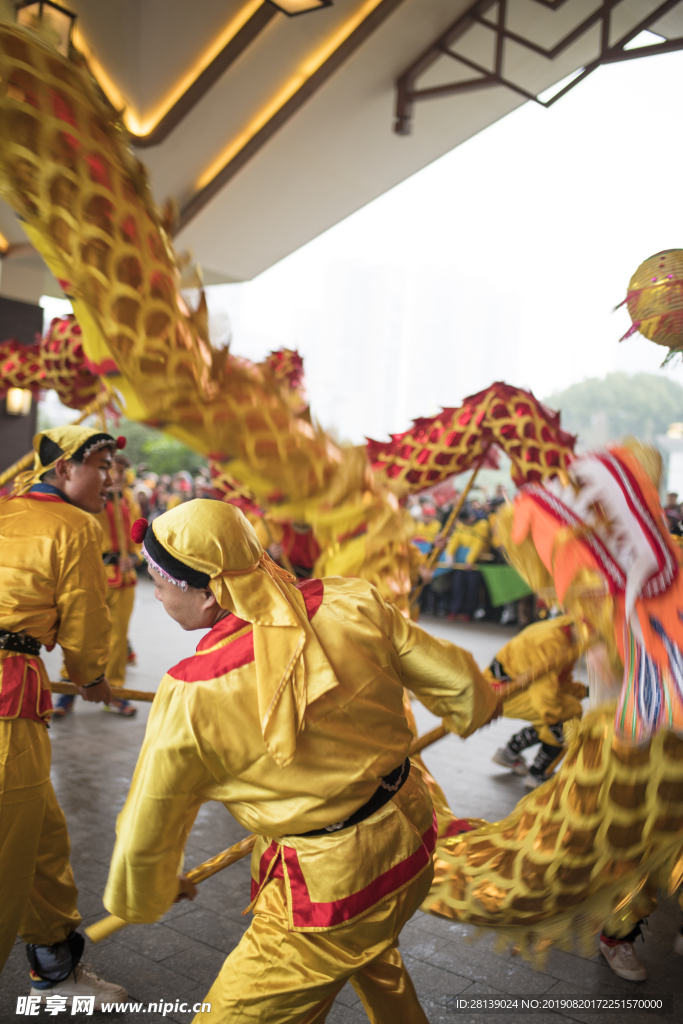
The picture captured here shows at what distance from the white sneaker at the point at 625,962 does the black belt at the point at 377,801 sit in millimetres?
1421

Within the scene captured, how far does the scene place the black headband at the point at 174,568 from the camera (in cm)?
127

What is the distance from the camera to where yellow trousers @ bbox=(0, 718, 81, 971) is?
5.98ft

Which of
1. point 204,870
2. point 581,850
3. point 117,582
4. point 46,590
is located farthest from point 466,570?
point 581,850

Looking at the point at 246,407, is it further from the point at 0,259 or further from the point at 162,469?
the point at 162,469

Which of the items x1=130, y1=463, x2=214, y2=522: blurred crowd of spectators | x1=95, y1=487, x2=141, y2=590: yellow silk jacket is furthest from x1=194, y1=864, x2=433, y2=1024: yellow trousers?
x1=130, y1=463, x2=214, y2=522: blurred crowd of spectators

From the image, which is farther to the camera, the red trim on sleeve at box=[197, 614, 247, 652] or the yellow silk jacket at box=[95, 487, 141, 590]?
the yellow silk jacket at box=[95, 487, 141, 590]

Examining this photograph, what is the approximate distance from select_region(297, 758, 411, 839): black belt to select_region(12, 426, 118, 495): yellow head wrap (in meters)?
1.36

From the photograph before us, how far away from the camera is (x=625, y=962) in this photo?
7.46ft

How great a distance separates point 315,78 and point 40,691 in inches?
285

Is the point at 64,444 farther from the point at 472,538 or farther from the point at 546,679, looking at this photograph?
the point at 472,538

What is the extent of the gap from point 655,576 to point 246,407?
91 centimetres

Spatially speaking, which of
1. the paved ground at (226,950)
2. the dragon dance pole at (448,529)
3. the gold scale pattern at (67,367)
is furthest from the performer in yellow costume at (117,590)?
the dragon dance pole at (448,529)

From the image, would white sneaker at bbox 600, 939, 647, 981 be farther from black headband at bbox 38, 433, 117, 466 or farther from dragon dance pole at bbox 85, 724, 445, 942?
black headband at bbox 38, 433, 117, 466

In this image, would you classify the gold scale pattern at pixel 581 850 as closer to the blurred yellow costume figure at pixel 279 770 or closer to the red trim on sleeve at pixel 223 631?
the blurred yellow costume figure at pixel 279 770
